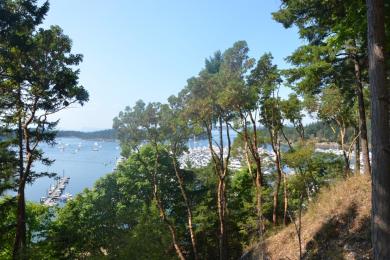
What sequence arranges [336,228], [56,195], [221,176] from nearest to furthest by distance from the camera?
[336,228], [221,176], [56,195]

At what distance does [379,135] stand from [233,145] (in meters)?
18.9

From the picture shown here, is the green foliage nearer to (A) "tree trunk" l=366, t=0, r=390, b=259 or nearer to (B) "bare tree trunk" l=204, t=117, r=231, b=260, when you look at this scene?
(B) "bare tree trunk" l=204, t=117, r=231, b=260

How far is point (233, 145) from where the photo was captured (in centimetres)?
2373

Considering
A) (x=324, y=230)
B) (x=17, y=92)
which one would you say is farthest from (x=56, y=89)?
(x=324, y=230)

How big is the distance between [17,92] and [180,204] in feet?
52.4

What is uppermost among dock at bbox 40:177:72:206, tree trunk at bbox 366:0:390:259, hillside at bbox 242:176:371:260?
tree trunk at bbox 366:0:390:259

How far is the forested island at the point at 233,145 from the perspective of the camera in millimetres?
8758

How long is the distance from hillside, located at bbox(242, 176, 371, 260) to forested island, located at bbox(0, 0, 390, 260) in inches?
2.0

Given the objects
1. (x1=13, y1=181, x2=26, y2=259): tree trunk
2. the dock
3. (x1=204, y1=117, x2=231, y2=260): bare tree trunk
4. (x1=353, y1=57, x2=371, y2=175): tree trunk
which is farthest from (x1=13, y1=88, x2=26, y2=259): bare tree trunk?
the dock

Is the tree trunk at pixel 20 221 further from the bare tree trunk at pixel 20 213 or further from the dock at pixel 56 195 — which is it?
the dock at pixel 56 195

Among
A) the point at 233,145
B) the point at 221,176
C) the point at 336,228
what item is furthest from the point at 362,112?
the point at 233,145

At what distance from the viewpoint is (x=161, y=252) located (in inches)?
648

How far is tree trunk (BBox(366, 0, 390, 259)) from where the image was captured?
470 cm

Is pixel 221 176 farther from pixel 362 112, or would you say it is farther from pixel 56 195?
pixel 56 195
